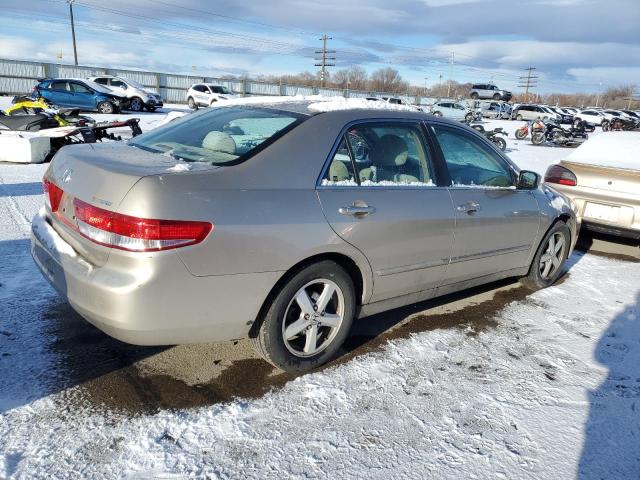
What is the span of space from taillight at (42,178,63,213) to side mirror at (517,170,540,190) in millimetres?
3464

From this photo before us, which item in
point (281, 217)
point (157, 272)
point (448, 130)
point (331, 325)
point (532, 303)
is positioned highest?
point (448, 130)

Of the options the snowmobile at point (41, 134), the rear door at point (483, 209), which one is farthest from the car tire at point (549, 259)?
the snowmobile at point (41, 134)

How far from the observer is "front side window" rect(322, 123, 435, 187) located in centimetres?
313

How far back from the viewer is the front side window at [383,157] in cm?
313

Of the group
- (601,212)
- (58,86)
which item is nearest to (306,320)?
(601,212)

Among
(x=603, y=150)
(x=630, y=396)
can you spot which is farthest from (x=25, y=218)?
(x=603, y=150)

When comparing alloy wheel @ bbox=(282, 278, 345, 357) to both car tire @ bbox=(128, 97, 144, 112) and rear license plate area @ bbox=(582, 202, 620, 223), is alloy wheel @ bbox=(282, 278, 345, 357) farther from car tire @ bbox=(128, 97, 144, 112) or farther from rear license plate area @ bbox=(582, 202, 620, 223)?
car tire @ bbox=(128, 97, 144, 112)

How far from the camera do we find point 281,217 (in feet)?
8.95

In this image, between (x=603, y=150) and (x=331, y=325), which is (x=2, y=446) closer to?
(x=331, y=325)

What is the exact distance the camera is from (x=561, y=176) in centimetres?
642

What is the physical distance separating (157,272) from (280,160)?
91 cm

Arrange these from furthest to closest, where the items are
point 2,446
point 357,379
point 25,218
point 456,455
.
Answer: point 25,218 → point 357,379 → point 456,455 → point 2,446

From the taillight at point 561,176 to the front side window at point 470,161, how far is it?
8.04 feet

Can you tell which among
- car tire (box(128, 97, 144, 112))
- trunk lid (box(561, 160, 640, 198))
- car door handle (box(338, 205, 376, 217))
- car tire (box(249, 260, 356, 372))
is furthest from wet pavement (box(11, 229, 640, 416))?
car tire (box(128, 97, 144, 112))
